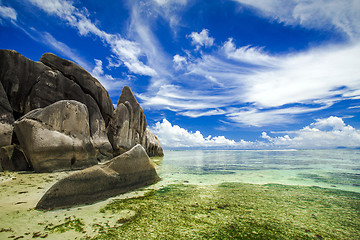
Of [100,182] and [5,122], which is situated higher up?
[5,122]

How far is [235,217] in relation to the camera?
17.6 ft

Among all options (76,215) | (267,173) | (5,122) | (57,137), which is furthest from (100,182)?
(267,173)

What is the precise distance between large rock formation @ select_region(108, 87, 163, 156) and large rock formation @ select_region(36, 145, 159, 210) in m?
14.2

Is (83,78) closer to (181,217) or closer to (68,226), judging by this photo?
(68,226)

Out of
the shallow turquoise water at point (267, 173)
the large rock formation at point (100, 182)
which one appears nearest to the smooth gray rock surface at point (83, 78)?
the shallow turquoise water at point (267, 173)

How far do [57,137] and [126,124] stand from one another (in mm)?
12441

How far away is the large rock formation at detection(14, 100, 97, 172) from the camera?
10484 mm

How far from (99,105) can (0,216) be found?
16.6 m

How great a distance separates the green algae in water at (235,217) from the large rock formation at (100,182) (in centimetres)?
92

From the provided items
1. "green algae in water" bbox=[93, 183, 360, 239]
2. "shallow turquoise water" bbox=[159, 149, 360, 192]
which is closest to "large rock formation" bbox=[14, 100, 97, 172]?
"shallow turquoise water" bbox=[159, 149, 360, 192]

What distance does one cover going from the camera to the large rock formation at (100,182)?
5617 millimetres

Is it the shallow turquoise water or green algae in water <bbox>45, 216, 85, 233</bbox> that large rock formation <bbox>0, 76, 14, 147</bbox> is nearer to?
green algae in water <bbox>45, 216, 85, 233</bbox>

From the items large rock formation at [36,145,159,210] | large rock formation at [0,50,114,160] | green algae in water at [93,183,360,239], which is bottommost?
green algae in water at [93,183,360,239]

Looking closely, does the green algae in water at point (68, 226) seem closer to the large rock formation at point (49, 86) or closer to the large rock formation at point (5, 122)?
the large rock formation at point (5, 122)
